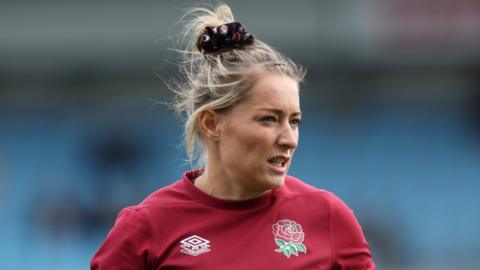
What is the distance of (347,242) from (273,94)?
57cm

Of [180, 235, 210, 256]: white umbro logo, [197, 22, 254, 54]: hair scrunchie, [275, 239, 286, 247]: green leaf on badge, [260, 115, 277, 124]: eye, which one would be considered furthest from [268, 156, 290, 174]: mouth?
[197, 22, 254, 54]: hair scrunchie

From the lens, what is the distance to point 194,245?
3.39 m

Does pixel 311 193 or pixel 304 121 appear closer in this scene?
pixel 311 193

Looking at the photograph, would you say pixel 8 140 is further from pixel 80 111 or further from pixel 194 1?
pixel 194 1

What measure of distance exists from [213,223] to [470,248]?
9.59m

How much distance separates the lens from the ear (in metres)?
3.54

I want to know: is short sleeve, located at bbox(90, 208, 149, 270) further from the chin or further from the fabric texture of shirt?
the chin

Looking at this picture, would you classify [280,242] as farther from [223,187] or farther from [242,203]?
[223,187]

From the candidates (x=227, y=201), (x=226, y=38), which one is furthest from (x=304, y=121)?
(x=227, y=201)

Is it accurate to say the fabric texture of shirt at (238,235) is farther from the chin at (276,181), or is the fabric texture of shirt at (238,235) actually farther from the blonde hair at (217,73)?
the blonde hair at (217,73)

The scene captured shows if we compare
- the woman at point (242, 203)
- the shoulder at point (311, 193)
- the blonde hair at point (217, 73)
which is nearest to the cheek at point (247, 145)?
the woman at point (242, 203)

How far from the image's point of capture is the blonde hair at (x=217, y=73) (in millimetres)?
3459

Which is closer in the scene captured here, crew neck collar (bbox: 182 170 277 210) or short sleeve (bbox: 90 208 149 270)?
short sleeve (bbox: 90 208 149 270)

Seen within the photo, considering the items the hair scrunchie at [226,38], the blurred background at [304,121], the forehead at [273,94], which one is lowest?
the blurred background at [304,121]
